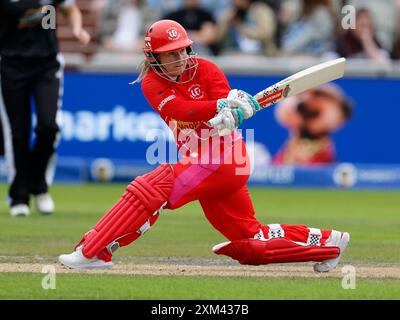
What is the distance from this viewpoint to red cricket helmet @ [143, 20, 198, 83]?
6.05m

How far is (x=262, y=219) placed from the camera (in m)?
9.65

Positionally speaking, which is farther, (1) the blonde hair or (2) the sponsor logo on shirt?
(1) the blonde hair

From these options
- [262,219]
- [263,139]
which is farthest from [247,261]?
[263,139]

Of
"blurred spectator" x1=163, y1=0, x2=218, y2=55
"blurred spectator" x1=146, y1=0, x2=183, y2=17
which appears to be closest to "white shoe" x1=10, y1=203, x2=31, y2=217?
"blurred spectator" x1=163, y1=0, x2=218, y2=55

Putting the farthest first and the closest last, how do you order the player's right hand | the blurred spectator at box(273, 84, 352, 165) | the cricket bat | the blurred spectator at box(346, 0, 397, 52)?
the blurred spectator at box(346, 0, 397, 52) < the blurred spectator at box(273, 84, 352, 165) < the cricket bat < the player's right hand

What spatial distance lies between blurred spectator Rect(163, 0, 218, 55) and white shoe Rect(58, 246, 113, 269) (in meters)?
8.96

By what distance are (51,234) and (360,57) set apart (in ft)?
23.7

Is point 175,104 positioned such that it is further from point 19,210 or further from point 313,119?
point 313,119

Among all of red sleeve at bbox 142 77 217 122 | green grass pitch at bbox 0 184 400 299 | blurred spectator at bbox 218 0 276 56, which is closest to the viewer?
green grass pitch at bbox 0 184 400 299

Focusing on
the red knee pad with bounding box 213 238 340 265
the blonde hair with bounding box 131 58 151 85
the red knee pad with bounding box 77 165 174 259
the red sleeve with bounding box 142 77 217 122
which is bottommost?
the red knee pad with bounding box 213 238 340 265

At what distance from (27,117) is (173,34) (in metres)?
4.01

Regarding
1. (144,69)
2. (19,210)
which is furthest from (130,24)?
(144,69)

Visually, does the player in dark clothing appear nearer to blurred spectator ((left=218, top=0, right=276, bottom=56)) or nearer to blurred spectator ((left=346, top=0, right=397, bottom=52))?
blurred spectator ((left=218, top=0, right=276, bottom=56))
